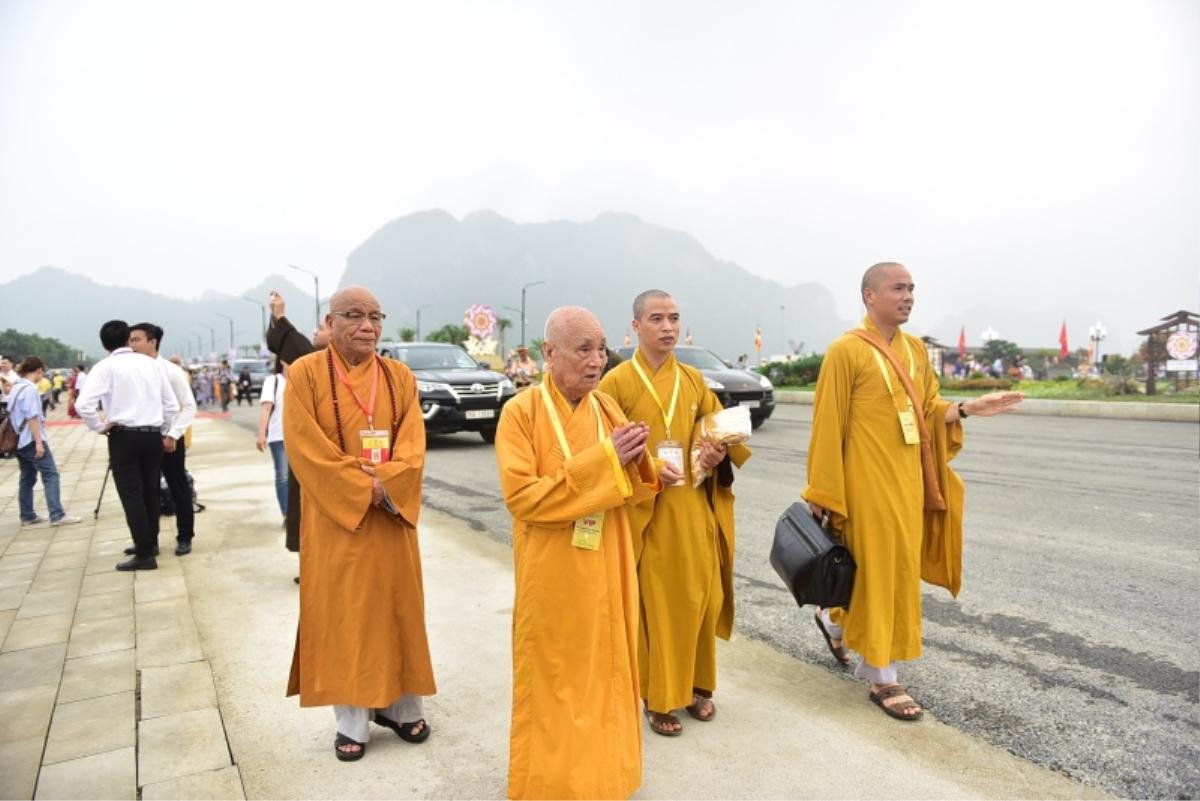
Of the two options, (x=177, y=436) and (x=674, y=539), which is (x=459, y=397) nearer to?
(x=177, y=436)

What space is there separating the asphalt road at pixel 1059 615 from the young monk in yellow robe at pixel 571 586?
166 centimetres

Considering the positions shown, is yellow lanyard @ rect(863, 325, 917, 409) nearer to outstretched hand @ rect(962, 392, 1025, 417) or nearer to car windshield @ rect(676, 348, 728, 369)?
outstretched hand @ rect(962, 392, 1025, 417)

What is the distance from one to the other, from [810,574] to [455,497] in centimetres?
584

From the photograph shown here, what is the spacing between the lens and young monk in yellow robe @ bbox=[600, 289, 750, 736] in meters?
3.14

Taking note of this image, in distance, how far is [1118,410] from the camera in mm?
17125

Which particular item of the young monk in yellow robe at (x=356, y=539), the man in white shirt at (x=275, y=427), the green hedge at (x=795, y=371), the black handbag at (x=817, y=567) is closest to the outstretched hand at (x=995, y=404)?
the black handbag at (x=817, y=567)

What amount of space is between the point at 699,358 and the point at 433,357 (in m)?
5.05

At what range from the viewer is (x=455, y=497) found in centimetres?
852

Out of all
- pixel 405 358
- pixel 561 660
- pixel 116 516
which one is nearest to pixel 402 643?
pixel 561 660

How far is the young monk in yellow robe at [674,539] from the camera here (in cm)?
314

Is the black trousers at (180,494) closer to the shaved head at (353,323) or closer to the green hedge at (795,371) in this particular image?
the shaved head at (353,323)

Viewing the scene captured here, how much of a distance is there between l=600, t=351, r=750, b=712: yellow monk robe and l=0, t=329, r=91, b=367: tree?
53.9 metres

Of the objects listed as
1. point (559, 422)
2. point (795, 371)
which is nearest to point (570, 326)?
point (559, 422)

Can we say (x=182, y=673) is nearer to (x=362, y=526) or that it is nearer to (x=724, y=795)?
(x=362, y=526)
